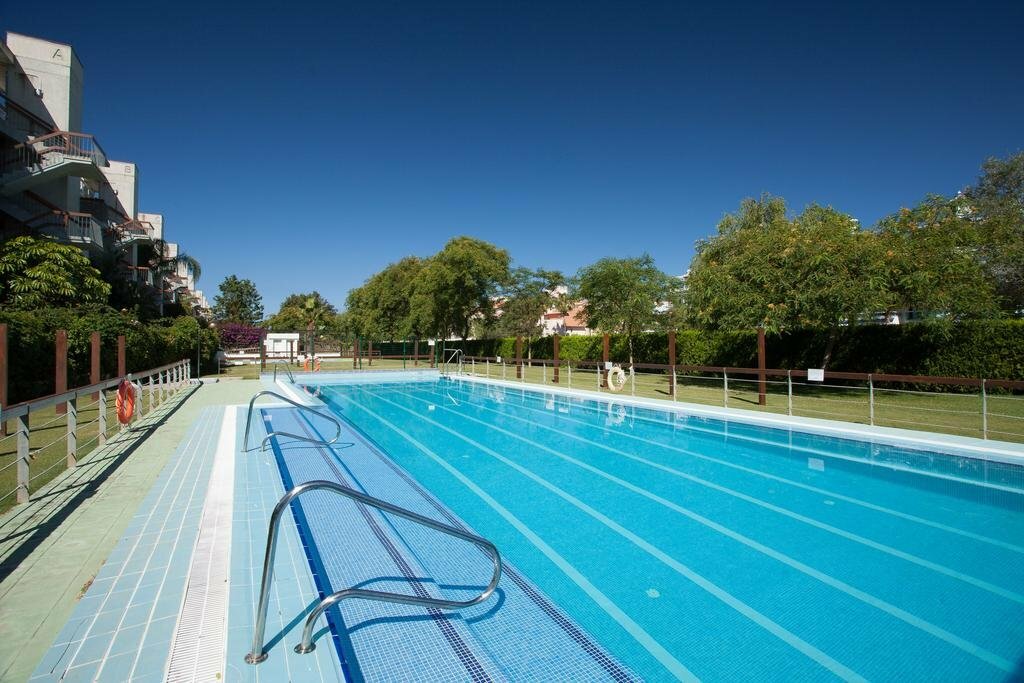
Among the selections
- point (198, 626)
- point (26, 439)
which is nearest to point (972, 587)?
point (198, 626)

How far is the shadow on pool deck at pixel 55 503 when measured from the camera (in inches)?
145

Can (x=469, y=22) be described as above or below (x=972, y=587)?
above

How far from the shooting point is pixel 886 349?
15.5 metres

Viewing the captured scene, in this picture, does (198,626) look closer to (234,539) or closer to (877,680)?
(234,539)

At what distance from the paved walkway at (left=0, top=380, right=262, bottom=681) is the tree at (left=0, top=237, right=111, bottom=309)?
1345 centimetres

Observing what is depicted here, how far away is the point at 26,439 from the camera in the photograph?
4.55 m

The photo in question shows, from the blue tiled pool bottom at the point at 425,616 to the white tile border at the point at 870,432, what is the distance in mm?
7188

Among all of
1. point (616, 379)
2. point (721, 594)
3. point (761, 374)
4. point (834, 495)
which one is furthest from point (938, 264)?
point (721, 594)

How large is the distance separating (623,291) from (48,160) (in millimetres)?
24961

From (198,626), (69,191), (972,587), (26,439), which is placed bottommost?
(972,587)

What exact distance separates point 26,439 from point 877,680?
Answer: 22.0 ft

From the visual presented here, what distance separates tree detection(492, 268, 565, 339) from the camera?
33.3m

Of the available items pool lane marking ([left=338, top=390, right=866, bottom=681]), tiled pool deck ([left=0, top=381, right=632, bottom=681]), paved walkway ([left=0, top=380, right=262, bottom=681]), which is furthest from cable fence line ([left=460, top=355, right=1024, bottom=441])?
paved walkway ([left=0, top=380, right=262, bottom=681])

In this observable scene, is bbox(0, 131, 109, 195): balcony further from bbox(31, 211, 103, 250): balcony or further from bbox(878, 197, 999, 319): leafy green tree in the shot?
bbox(878, 197, 999, 319): leafy green tree
